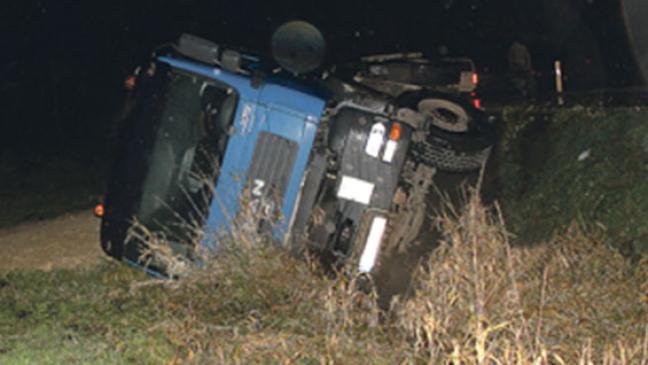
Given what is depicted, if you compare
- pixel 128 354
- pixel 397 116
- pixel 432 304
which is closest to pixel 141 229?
pixel 128 354

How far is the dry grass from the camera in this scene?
378 centimetres

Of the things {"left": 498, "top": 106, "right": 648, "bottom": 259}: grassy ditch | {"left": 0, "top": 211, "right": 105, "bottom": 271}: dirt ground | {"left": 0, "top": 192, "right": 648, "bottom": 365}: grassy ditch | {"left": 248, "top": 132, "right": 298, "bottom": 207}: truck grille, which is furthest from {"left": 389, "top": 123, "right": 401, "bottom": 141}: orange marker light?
{"left": 0, "top": 211, "right": 105, "bottom": 271}: dirt ground

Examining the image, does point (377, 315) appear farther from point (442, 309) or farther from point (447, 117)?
point (447, 117)

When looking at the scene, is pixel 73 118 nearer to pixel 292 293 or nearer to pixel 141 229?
pixel 141 229

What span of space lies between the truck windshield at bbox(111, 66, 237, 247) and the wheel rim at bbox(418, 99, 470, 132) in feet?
7.03

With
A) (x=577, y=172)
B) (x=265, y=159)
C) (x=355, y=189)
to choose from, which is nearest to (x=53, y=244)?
(x=265, y=159)

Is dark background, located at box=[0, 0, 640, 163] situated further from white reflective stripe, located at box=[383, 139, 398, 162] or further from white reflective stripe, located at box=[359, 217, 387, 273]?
white reflective stripe, located at box=[359, 217, 387, 273]

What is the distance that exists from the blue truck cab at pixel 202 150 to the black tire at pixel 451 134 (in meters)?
1.26

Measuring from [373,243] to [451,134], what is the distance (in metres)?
1.50

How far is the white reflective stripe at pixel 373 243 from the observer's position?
5.73 meters

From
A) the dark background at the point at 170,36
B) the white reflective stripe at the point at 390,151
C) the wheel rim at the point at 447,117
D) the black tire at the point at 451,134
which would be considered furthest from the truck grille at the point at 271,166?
the dark background at the point at 170,36

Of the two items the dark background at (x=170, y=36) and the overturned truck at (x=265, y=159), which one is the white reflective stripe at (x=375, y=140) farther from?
the dark background at (x=170, y=36)

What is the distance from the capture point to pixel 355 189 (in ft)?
18.8

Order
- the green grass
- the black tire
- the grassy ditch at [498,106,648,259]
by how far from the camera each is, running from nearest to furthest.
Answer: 1. the green grass
2. the grassy ditch at [498,106,648,259]
3. the black tire
